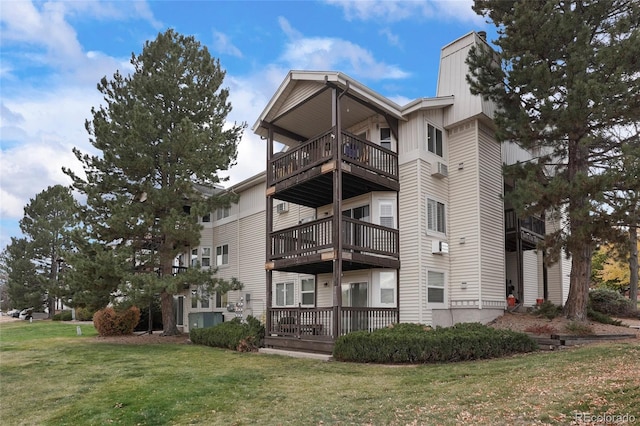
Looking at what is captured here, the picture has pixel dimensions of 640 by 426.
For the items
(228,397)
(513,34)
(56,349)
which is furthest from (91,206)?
(513,34)

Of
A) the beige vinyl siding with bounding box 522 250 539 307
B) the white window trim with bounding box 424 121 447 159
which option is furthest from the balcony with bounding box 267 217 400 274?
the beige vinyl siding with bounding box 522 250 539 307

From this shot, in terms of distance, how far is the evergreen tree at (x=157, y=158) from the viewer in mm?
20266

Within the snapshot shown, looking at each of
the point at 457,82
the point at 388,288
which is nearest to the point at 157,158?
the point at 388,288

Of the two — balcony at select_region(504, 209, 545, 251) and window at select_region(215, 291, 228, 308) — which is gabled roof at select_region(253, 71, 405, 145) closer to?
balcony at select_region(504, 209, 545, 251)

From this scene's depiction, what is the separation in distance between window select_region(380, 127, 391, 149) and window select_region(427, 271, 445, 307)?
195 inches

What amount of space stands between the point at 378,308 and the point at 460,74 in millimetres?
9160

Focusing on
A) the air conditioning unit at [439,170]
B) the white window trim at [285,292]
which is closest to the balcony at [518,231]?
the air conditioning unit at [439,170]

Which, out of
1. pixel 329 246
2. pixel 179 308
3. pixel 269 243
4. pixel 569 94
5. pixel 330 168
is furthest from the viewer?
pixel 179 308

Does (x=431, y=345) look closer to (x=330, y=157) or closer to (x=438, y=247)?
(x=438, y=247)

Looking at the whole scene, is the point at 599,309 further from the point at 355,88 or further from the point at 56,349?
the point at 56,349

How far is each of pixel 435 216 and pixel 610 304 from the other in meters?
11.7

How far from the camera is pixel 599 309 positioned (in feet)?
73.7

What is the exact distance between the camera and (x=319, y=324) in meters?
15.7

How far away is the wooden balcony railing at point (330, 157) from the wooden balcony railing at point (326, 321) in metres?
4.71
